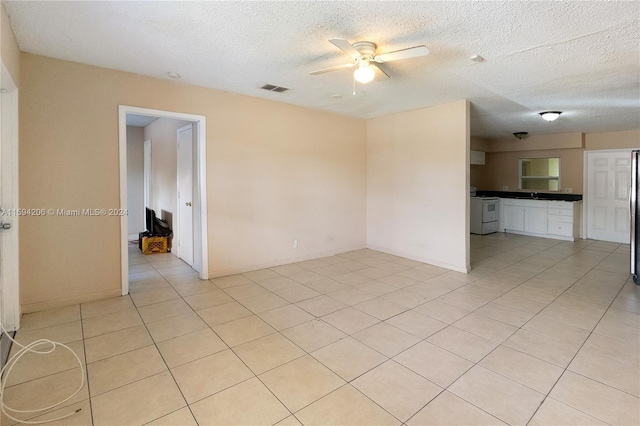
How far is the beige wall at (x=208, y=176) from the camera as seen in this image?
10.5ft

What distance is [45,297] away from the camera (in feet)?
10.7

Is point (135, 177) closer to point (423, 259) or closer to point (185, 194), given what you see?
point (185, 194)

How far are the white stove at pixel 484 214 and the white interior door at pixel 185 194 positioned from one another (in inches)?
258

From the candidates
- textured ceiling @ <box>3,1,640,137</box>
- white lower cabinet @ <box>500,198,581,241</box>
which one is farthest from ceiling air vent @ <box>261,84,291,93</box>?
white lower cabinet @ <box>500,198,581,241</box>

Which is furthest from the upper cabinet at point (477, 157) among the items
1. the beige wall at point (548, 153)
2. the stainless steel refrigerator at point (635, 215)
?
the stainless steel refrigerator at point (635, 215)

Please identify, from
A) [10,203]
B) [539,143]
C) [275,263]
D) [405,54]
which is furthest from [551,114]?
[10,203]

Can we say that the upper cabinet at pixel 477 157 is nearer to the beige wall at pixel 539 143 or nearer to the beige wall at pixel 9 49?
the beige wall at pixel 539 143

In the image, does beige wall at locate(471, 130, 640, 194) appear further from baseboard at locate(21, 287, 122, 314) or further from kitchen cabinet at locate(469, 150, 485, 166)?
baseboard at locate(21, 287, 122, 314)

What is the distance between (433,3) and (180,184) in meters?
4.42

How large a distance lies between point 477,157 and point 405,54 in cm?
688

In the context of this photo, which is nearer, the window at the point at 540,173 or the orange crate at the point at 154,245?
the orange crate at the point at 154,245

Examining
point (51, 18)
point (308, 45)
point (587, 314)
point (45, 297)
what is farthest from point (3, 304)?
point (587, 314)

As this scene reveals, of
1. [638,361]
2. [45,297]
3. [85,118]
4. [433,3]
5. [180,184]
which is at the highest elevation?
[433,3]

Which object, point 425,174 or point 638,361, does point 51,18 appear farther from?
point 638,361
